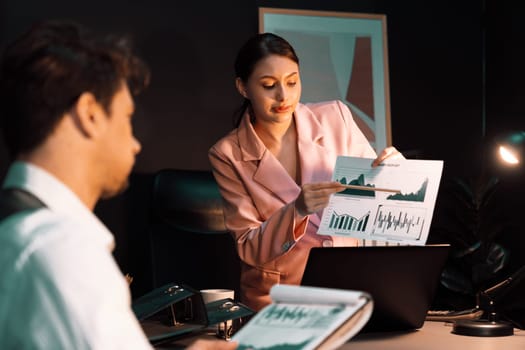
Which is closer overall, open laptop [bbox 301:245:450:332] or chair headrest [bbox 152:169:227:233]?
open laptop [bbox 301:245:450:332]

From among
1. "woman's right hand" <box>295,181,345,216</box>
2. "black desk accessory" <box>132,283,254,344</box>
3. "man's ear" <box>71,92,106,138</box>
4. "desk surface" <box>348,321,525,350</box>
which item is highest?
"man's ear" <box>71,92,106,138</box>

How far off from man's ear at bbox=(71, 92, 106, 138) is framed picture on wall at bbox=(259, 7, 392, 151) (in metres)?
3.32

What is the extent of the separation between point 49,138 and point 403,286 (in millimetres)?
1279

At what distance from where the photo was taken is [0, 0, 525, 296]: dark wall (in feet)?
13.9

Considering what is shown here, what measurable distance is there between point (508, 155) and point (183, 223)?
59.4 inches

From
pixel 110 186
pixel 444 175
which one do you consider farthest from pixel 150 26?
pixel 110 186

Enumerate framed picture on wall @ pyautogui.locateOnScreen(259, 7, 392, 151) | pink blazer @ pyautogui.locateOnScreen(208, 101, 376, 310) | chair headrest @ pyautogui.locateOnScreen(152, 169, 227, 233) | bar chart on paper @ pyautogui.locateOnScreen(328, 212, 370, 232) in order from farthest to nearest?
framed picture on wall @ pyautogui.locateOnScreen(259, 7, 392, 151)
chair headrest @ pyautogui.locateOnScreen(152, 169, 227, 233)
pink blazer @ pyautogui.locateOnScreen(208, 101, 376, 310)
bar chart on paper @ pyautogui.locateOnScreen(328, 212, 370, 232)

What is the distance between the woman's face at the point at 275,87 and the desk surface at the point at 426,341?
3.05ft

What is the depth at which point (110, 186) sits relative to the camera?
1319 millimetres

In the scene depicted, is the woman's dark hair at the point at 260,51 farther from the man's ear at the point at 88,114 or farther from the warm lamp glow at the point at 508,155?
the man's ear at the point at 88,114

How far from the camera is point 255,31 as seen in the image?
4.50 m

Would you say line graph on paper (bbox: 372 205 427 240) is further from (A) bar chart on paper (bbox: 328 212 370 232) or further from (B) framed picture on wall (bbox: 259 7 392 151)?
(B) framed picture on wall (bbox: 259 7 392 151)

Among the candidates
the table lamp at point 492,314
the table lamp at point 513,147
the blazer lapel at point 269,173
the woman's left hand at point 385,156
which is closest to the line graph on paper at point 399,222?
the woman's left hand at point 385,156

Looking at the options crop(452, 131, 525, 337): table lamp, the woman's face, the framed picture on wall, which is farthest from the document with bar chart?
Answer: the framed picture on wall
